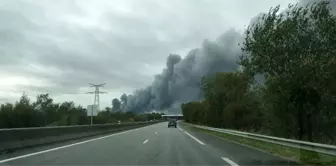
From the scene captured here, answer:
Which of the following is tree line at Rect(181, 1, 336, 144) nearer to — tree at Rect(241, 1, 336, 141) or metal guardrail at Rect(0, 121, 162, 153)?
tree at Rect(241, 1, 336, 141)

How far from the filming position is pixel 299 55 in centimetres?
2133

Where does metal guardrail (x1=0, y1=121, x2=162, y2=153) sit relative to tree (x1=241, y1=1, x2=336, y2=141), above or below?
below

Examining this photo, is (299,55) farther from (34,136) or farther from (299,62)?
(34,136)

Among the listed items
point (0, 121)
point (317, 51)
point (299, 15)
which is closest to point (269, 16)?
point (299, 15)

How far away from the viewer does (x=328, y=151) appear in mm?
11672

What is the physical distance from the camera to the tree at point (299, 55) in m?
20.8

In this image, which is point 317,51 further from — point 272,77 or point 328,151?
point 328,151

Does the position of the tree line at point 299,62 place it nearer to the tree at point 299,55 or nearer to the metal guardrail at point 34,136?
the tree at point 299,55

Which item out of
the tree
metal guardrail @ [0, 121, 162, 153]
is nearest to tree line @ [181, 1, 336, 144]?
the tree

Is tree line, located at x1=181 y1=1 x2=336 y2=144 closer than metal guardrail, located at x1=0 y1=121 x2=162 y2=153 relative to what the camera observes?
No

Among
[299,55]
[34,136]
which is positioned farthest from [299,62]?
[34,136]

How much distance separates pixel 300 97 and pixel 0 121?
160 ft

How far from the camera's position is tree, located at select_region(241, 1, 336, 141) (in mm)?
20797

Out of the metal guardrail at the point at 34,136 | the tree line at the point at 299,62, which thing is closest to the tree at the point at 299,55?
the tree line at the point at 299,62
